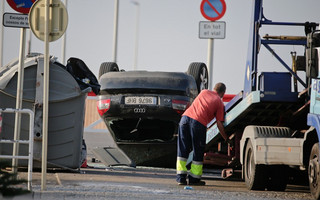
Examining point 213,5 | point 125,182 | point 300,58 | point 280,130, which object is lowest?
point 125,182

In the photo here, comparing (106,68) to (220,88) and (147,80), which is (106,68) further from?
(220,88)

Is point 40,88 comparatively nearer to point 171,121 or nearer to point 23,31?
point 23,31

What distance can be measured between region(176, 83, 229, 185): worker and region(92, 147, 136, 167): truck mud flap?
7.04 ft

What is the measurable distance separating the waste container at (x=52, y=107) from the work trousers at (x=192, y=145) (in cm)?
158

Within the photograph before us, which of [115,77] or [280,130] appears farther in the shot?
[115,77]

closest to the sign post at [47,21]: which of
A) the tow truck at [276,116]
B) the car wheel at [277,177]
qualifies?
the tow truck at [276,116]

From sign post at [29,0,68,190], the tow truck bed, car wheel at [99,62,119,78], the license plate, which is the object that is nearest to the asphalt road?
sign post at [29,0,68,190]

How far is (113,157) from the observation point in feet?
45.1

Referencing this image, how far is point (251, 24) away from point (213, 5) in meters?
4.56

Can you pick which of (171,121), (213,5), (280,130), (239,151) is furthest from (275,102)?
(213,5)

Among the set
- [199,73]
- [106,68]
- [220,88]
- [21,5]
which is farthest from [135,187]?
[106,68]

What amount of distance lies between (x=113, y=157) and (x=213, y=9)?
13.3 feet

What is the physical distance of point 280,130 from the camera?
10.5 metres

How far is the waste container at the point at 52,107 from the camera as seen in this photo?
11539mm
